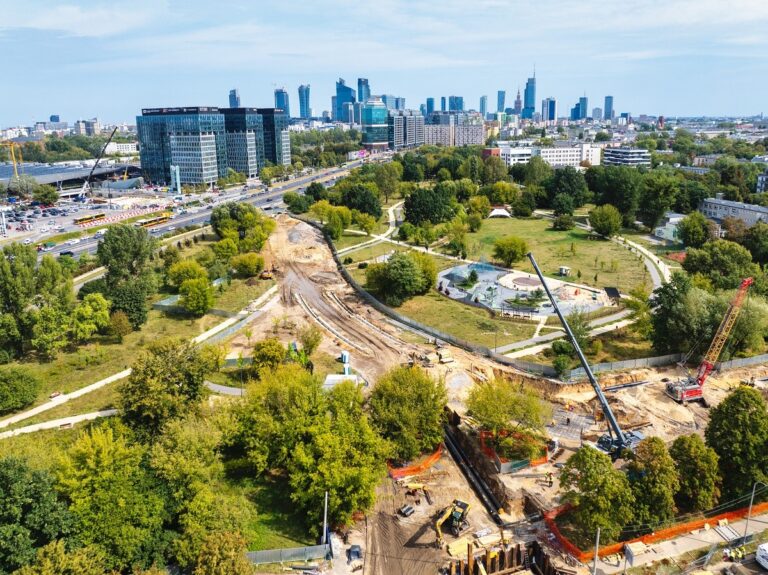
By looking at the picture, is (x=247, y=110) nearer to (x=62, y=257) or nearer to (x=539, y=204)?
(x=539, y=204)

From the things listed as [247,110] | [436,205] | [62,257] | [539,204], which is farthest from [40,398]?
[247,110]

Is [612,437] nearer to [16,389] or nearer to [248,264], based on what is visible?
[16,389]

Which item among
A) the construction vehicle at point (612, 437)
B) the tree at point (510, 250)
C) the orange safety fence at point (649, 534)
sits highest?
the tree at point (510, 250)

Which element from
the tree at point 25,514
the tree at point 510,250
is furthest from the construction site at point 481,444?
the tree at point 510,250

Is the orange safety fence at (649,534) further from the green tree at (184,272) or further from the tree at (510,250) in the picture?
the tree at (510,250)

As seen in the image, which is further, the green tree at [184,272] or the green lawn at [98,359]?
the green tree at [184,272]

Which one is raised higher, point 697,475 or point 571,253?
point 571,253

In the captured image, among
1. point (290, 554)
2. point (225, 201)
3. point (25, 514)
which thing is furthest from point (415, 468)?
point (225, 201)

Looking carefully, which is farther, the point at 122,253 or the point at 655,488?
the point at 122,253
